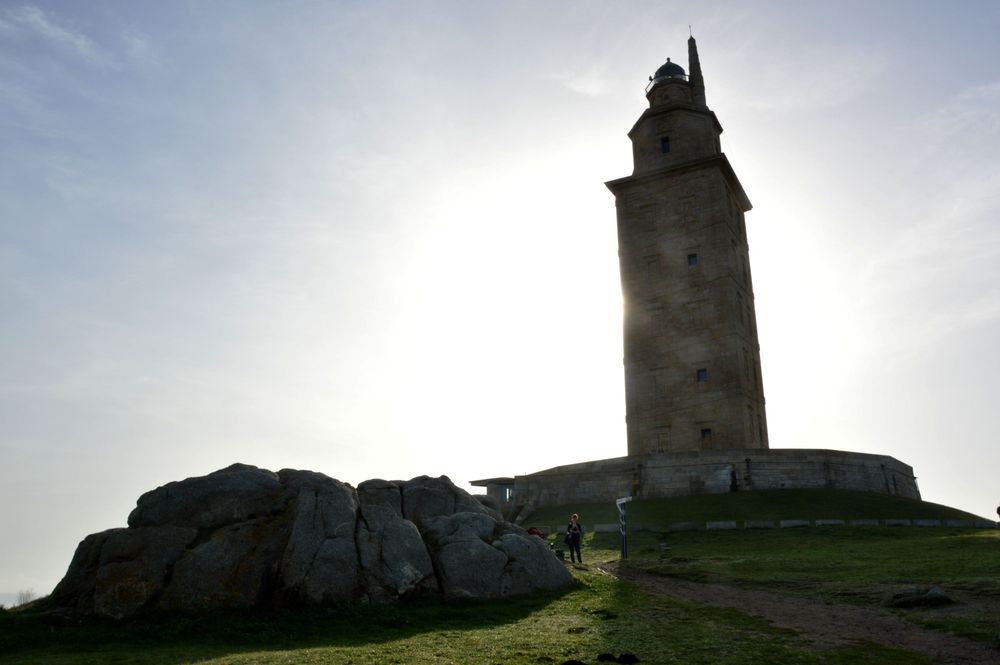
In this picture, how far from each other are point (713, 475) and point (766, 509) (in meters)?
6.28

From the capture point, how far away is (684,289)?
54.0 meters

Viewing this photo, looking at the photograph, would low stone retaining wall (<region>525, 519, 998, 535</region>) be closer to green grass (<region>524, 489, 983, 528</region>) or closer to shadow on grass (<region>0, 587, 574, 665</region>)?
green grass (<region>524, 489, 983, 528</region>)

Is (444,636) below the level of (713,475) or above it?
below

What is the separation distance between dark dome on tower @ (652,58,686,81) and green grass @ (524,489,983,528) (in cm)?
3334

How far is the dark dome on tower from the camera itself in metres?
60.4

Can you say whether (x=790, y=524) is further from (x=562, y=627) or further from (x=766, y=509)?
(x=562, y=627)

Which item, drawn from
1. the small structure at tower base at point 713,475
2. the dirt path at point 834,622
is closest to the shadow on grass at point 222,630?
the dirt path at point 834,622

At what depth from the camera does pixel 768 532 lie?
110 ft

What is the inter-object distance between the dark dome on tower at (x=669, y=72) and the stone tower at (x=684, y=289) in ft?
0.57

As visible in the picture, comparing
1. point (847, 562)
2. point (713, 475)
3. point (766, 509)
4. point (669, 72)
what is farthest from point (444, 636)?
point (669, 72)

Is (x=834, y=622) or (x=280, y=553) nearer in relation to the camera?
(x=834, y=622)

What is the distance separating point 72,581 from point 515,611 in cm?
1123

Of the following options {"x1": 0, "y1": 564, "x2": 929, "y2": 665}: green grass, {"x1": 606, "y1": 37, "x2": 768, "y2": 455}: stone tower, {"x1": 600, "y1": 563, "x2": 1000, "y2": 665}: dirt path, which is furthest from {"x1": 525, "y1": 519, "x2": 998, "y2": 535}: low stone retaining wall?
{"x1": 0, "y1": 564, "x2": 929, "y2": 665}: green grass

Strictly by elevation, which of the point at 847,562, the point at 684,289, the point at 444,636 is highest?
the point at 684,289
